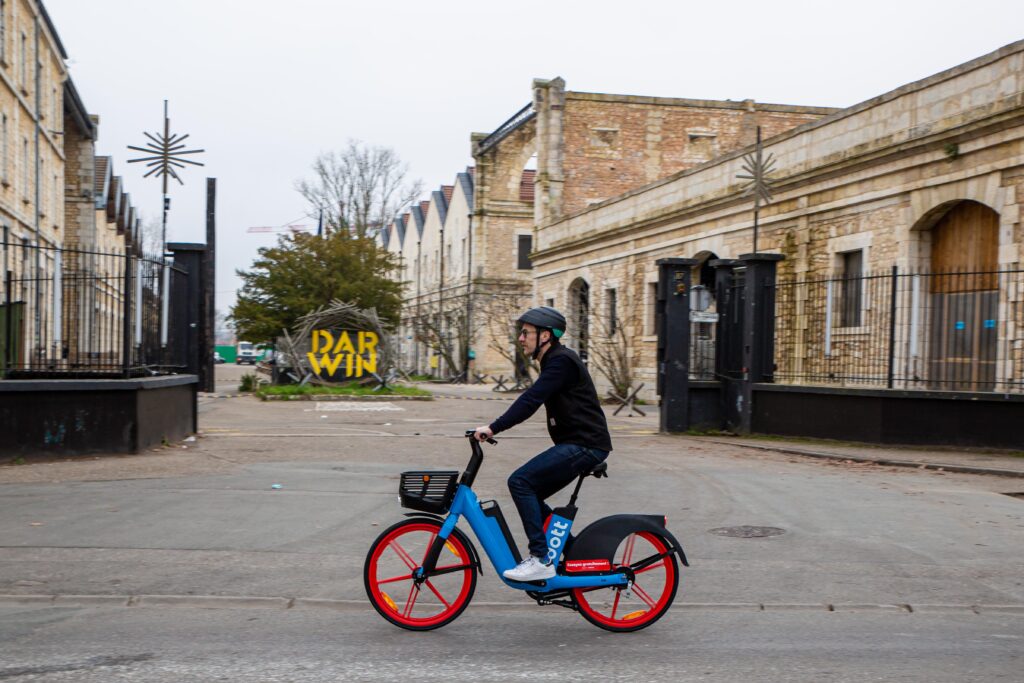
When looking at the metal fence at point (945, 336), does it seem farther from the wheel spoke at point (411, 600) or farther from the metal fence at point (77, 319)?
the wheel spoke at point (411, 600)

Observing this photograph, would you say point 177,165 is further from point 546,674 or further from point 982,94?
point 546,674

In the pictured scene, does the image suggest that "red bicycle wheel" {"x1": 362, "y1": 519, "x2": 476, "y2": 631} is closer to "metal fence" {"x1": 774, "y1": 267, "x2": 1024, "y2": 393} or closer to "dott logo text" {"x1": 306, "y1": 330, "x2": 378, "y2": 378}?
"metal fence" {"x1": 774, "y1": 267, "x2": 1024, "y2": 393}

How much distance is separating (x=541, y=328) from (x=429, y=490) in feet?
3.62

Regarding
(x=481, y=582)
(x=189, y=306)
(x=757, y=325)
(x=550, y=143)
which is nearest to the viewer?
(x=481, y=582)

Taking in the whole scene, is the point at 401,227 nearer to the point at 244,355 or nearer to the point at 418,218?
the point at 418,218

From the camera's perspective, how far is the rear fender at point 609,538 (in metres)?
5.90

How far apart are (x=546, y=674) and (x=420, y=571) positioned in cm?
110

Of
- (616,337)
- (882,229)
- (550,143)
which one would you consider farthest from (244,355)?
(882,229)

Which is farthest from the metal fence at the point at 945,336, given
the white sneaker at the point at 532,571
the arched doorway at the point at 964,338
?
the white sneaker at the point at 532,571

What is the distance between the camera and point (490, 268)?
179 ft

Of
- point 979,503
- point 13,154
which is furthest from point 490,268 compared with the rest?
point 979,503

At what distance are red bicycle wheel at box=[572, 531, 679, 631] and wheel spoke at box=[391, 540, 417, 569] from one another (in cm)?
91

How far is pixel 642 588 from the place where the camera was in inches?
Answer: 236

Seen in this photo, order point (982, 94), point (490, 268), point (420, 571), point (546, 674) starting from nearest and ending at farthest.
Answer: point (546, 674) < point (420, 571) < point (982, 94) < point (490, 268)
